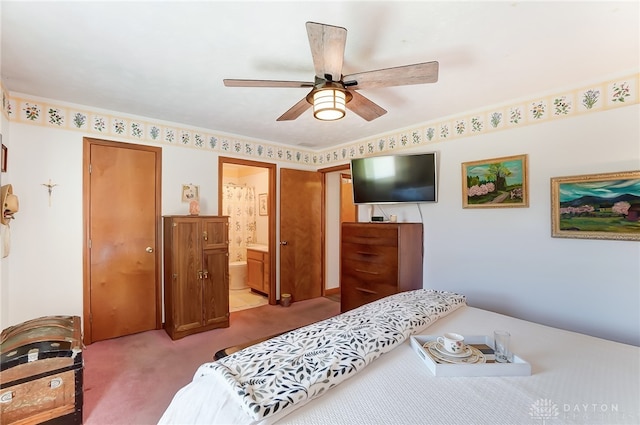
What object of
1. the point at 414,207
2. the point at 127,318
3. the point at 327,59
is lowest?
the point at 127,318

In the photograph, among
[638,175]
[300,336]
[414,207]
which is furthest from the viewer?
[414,207]

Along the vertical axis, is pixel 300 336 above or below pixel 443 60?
below

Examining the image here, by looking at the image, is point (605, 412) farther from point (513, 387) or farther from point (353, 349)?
point (353, 349)

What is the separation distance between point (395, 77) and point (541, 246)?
1.94m

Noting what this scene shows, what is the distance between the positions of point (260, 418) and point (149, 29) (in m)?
1.95

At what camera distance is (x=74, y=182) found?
8.81 feet

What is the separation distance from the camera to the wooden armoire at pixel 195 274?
2.92m

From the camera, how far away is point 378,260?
298 centimetres

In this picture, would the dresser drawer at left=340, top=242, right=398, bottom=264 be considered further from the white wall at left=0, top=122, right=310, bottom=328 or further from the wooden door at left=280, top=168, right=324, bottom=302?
the white wall at left=0, top=122, right=310, bottom=328

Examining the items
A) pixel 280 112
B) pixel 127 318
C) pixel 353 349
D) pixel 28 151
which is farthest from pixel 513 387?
pixel 28 151

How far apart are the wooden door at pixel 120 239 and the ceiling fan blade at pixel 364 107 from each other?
2369 mm

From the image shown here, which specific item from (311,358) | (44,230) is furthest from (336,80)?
(44,230)

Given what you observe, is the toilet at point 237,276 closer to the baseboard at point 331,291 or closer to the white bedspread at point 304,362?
the baseboard at point 331,291

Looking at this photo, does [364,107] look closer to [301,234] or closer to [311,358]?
[311,358]
